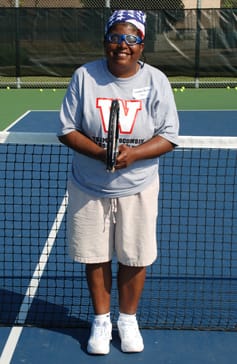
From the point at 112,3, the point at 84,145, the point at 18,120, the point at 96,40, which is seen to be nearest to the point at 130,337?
the point at 84,145

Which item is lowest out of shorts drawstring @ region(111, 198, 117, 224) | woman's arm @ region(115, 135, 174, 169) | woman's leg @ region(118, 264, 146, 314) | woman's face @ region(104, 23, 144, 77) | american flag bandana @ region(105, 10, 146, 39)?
woman's leg @ region(118, 264, 146, 314)

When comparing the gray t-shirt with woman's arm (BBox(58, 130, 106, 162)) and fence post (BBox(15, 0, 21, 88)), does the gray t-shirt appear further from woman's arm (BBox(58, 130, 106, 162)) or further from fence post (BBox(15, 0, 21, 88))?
fence post (BBox(15, 0, 21, 88))

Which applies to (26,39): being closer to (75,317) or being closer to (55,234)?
(55,234)

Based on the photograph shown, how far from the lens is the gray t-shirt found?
315cm

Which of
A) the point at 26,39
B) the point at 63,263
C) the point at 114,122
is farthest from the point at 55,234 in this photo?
the point at 26,39

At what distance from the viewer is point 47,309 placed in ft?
13.5

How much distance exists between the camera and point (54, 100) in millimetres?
14398

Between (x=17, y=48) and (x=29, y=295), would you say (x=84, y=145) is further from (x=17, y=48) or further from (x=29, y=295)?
(x=17, y=48)

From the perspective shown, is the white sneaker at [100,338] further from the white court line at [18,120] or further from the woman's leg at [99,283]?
the white court line at [18,120]

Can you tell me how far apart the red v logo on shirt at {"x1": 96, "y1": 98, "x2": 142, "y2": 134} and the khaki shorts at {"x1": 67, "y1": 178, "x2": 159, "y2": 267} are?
39 centimetres

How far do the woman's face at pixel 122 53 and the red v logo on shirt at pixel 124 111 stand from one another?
0.15 meters

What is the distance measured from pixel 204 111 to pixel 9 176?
639 centimetres

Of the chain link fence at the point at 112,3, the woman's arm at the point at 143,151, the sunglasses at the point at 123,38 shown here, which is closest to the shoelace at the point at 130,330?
the woman's arm at the point at 143,151

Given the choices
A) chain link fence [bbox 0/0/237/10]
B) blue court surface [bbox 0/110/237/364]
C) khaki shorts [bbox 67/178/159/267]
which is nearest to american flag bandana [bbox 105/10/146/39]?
khaki shorts [bbox 67/178/159/267]
